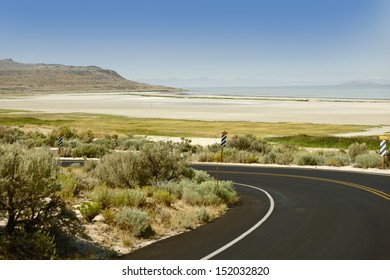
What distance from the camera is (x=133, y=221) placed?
12.8m

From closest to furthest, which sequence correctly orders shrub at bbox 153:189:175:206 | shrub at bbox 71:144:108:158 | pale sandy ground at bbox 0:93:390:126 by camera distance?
1. shrub at bbox 153:189:175:206
2. shrub at bbox 71:144:108:158
3. pale sandy ground at bbox 0:93:390:126

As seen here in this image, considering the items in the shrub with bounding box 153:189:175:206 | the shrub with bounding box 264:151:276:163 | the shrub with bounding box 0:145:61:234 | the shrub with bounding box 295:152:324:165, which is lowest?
the shrub with bounding box 264:151:276:163

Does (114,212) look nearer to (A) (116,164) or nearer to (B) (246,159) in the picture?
(A) (116,164)

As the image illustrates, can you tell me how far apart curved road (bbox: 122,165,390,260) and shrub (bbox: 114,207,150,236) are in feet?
2.82

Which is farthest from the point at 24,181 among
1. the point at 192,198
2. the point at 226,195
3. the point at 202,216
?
the point at 226,195

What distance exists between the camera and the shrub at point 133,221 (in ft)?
41.7

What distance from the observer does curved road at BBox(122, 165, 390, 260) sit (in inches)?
424

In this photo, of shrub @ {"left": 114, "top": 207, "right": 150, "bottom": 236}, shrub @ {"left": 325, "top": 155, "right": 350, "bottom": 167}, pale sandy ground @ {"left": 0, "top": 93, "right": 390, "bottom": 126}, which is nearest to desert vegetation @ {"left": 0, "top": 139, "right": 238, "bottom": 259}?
shrub @ {"left": 114, "top": 207, "right": 150, "bottom": 236}

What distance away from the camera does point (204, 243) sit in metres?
11.8

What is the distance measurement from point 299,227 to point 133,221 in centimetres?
471

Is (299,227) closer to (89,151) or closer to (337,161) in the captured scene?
(337,161)

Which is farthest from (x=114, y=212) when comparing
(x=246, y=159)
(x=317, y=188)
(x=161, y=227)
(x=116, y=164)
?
(x=246, y=159)

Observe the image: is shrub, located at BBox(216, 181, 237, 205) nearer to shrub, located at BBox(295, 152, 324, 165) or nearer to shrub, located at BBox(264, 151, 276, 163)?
shrub, located at BBox(295, 152, 324, 165)

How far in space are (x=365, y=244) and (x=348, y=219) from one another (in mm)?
3506
